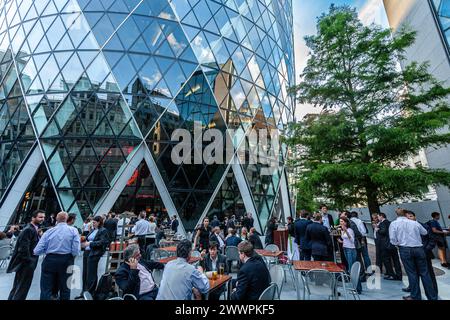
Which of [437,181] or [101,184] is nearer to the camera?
[437,181]

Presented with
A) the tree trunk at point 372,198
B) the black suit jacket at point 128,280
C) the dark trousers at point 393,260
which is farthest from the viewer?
the tree trunk at point 372,198

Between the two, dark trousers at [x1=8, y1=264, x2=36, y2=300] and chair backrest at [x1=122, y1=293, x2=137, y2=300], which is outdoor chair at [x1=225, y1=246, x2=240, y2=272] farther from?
dark trousers at [x1=8, y1=264, x2=36, y2=300]

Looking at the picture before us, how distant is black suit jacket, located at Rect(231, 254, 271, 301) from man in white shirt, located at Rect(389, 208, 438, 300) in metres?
4.02

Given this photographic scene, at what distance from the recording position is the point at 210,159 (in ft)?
56.0

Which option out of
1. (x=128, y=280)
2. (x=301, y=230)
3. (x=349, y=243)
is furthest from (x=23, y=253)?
(x=349, y=243)

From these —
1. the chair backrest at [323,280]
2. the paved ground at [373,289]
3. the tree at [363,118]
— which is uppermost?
the tree at [363,118]

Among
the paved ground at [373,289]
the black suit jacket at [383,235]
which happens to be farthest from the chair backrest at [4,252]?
the black suit jacket at [383,235]

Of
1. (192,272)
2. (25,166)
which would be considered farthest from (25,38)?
(192,272)

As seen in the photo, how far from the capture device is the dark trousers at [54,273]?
4643 mm

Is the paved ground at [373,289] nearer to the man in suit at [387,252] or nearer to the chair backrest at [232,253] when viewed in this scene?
the man in suit at [387,252]

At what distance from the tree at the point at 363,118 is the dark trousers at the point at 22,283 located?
844 cm

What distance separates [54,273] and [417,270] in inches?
324
